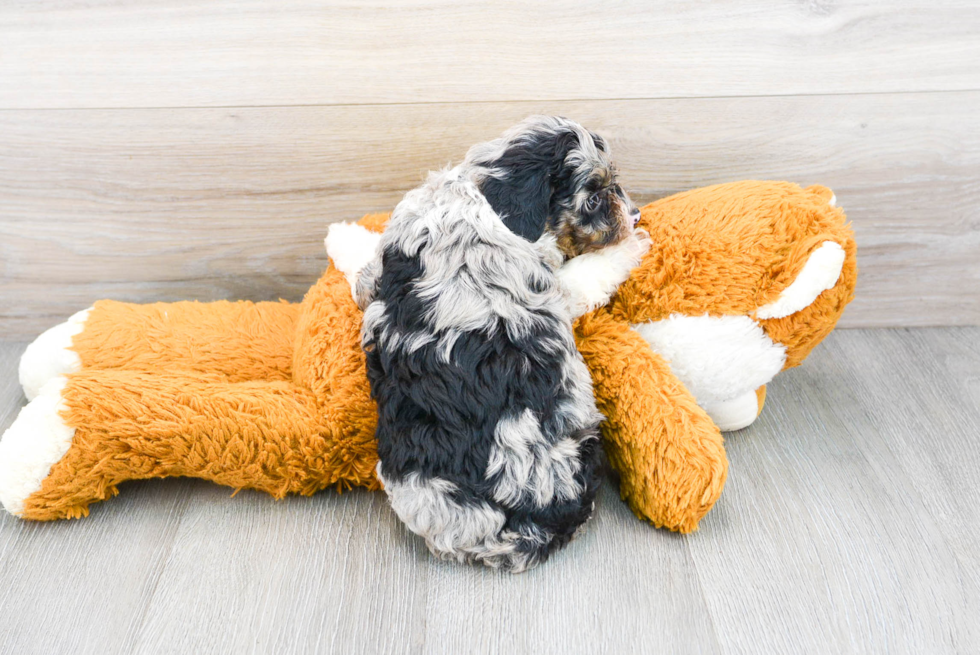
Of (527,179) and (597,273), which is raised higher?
(527,179)

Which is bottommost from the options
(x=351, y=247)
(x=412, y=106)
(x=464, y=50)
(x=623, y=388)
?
(x=623, y=388)

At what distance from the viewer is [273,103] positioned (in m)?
1.80

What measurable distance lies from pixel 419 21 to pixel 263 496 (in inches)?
43.4

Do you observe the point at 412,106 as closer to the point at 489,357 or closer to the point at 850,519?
the point at 489,357

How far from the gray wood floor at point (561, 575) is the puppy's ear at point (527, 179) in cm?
61

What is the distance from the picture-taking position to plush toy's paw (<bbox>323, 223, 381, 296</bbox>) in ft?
5.30

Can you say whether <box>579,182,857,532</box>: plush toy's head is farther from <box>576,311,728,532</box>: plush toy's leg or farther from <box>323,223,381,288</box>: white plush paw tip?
<box>323,223,381,288</box>: white plush paw tip

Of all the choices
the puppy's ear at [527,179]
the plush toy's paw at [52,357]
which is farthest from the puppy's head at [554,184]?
the plush toy's paw at [52,357]

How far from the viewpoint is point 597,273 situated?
1463mm

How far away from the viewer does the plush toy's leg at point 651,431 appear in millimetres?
1380

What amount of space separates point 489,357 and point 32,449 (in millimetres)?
878

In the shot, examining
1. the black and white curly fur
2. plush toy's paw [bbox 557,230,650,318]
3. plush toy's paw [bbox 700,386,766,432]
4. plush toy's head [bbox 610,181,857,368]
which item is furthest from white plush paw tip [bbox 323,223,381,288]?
plush toy's paw [bbox 700,386,766,432]

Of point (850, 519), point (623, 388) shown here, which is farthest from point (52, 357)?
point (850, 519)

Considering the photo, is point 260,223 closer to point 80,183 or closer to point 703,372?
point 80,183
